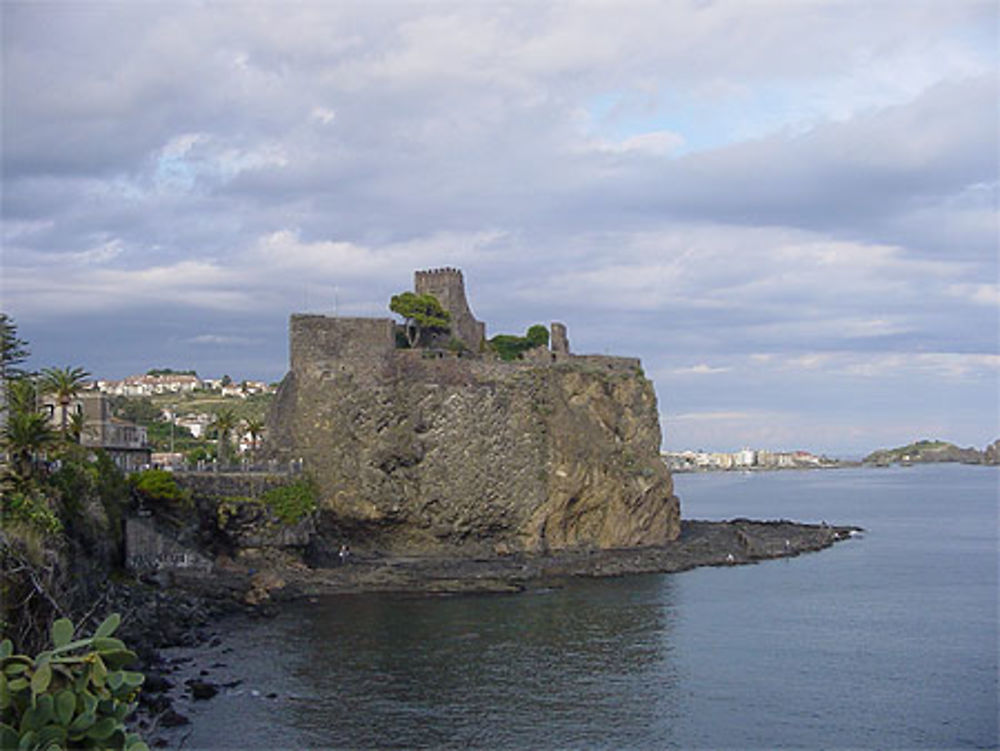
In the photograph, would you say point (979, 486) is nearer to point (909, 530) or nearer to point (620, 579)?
Result: point (909, 530)

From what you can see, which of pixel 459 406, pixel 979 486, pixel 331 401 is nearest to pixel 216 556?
pixel 331 401

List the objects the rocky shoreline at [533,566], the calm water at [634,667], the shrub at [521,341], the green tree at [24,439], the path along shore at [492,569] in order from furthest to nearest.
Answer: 1. the shrub at [521,341]
2. the rocky shoreline at [533,566]
3. the path along shore at [492,569]
4. the green tree at [24,439]
5. the calm water at [634,667]

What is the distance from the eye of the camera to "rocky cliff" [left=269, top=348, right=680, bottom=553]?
5959 centimetres

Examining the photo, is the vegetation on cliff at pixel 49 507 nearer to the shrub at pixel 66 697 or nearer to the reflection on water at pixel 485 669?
the reflection on water at pixel 485 669

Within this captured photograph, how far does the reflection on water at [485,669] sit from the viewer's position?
27.9 metres

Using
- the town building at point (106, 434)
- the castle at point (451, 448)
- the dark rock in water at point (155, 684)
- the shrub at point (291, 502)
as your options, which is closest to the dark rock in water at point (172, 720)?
A: the dark rock in water at point (155, 684)

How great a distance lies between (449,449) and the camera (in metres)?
61.3

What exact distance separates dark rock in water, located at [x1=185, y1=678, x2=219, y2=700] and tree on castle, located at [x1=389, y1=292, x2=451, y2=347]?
39250 mm

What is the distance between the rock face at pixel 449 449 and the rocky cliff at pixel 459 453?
63 mm

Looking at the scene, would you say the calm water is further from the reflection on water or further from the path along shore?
the path along shore

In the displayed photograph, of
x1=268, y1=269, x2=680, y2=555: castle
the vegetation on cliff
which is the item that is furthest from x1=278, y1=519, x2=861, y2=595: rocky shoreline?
the vegetation on cliff

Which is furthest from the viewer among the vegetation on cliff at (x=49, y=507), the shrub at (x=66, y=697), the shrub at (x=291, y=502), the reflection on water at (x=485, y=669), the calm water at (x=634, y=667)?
the shrub at (x=291, y=502)

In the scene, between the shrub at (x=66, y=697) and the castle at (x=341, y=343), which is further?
the castle at (x=341, y=343)

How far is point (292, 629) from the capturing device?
4009 cm
